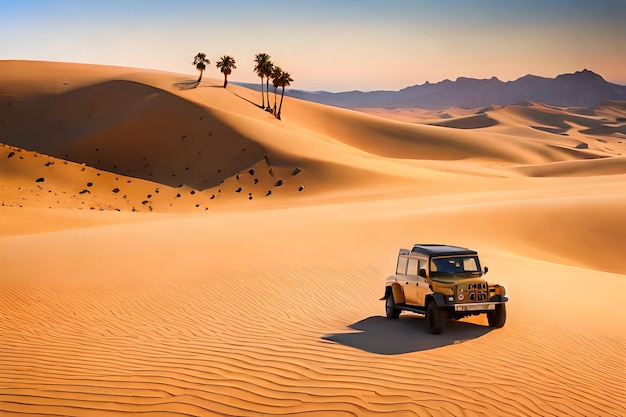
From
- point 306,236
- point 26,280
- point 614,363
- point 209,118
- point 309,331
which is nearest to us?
point 614,363

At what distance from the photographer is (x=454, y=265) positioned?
1186 centimetres

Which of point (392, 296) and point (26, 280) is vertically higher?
point (392, 296)

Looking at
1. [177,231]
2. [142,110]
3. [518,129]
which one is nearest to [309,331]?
[177,231]

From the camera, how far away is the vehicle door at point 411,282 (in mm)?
12009

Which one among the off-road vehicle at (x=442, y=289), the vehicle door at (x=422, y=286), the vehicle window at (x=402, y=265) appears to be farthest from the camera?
the vehicle window at (x=402, y=265)

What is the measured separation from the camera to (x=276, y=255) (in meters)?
19.5

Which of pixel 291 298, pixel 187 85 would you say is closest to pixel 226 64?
pixel 187 85

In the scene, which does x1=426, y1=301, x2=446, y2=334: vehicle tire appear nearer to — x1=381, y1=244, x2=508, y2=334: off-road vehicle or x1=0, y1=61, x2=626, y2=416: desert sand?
x1=381, y1=244, x2=508, y2=334: off-road vehicle

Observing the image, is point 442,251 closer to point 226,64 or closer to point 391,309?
point 391,309

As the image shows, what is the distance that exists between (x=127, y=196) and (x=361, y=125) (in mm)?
57101

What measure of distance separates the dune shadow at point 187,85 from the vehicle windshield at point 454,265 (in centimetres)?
→ 6985

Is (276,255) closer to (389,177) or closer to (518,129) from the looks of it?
(389,177)

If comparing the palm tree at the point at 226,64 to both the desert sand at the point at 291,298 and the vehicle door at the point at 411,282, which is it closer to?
the desert sand at the point at 291,298

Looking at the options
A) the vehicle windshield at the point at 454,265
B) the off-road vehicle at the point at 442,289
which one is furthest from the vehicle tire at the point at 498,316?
the vehicle windshield at the point at 454,265
